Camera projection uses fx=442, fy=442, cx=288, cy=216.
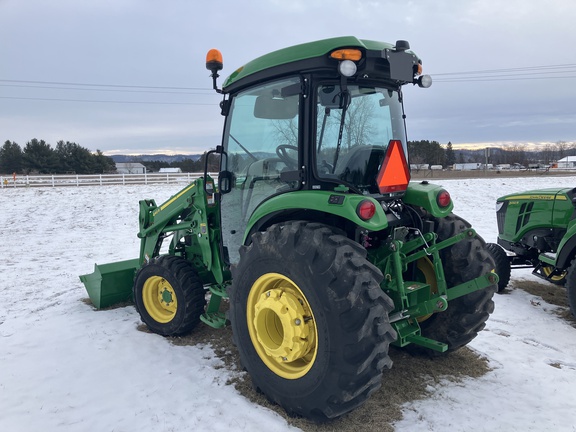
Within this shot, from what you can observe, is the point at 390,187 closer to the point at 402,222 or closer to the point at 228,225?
the point at 402,222

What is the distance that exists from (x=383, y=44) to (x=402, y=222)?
1.49 metres

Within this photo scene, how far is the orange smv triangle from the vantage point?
3.47 metres

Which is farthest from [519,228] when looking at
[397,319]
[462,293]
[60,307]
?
[60,307]

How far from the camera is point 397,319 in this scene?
134 inches

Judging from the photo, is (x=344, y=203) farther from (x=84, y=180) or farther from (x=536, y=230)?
(x=84, y=180)

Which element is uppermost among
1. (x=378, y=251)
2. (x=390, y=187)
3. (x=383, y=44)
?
(x=383, y=44)

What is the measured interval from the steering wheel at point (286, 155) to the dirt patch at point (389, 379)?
6.15 ft

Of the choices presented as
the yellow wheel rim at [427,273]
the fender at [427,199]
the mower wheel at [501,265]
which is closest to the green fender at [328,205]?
the fender at [427,199]

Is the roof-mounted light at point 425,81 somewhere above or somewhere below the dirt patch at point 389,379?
above

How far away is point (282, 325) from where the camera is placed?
3.38 m

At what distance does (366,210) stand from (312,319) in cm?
88

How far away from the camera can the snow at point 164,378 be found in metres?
3.25

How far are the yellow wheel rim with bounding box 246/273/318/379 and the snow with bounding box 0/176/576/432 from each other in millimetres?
395

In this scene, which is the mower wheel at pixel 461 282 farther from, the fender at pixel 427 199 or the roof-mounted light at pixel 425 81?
the roof-mounted light at pixel 425 81
